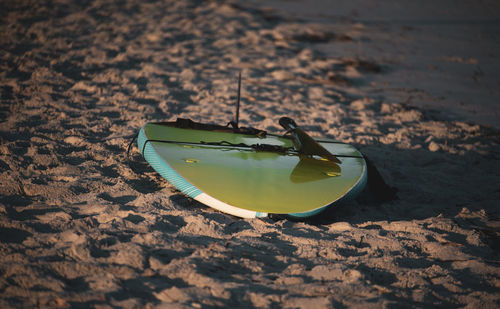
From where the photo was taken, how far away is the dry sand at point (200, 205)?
1806 millimetres

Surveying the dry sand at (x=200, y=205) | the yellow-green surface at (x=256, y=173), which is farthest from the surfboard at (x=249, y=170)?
the dry sand at (x=200, y=205)

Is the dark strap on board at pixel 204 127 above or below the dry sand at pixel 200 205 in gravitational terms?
above

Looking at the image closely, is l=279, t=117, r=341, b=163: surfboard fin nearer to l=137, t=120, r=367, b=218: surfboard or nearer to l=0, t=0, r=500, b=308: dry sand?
l=137, t=120, r=367, b=218: surfboard

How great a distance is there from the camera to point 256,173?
2.64 m

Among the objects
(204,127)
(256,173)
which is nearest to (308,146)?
(256,173)

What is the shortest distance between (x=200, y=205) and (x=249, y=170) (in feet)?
1.33

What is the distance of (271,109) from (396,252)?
2644mm

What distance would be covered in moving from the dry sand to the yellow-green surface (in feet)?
0.53

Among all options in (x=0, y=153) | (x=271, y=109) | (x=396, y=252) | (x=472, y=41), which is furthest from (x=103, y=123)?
(x=472, y=41)

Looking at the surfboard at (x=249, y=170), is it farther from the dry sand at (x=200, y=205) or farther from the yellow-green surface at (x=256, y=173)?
the dry sand at (x=200, y=205)

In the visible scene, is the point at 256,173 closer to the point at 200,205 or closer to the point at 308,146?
the point at 200,205

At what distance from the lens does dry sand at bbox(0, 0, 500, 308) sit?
1806mm

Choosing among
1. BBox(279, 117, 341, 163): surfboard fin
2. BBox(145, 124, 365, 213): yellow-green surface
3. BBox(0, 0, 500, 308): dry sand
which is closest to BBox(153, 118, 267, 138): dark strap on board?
BBox(145, 124, 365, 213): yellow-green surface

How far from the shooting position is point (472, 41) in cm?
734
